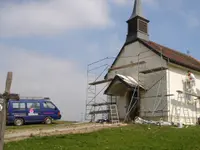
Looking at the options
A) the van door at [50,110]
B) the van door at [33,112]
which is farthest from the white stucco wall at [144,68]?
the van door at [33,112]

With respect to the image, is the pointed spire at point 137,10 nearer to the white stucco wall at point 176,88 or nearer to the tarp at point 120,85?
the tarp at point 120,85

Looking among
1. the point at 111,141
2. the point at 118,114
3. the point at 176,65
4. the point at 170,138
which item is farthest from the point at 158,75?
the point at 111,141

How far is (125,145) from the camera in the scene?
40.8 ft

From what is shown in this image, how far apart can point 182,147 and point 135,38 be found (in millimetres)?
14914

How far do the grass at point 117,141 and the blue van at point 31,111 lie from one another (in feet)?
26.5

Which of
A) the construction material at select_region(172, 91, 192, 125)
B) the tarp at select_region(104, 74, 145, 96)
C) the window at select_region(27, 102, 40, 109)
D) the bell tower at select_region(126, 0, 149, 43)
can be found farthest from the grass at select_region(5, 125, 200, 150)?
the bell tower at select_region(126, 0, 149, 43)

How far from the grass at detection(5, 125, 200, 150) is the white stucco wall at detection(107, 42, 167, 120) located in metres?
7.24

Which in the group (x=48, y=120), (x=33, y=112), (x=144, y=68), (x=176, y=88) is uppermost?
(x=144, y=68)

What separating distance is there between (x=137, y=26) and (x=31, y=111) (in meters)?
11.7

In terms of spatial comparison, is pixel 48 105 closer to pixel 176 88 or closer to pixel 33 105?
pixel 33 105

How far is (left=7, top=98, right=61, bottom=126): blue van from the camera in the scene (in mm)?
21625

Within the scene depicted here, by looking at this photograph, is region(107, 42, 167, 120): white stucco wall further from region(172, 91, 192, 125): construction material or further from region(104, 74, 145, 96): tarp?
region(172, 91, 192, 125): construction material

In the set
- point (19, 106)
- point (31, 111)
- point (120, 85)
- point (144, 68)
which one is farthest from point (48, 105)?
point (144, 68)

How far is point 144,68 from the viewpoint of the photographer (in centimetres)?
2448
